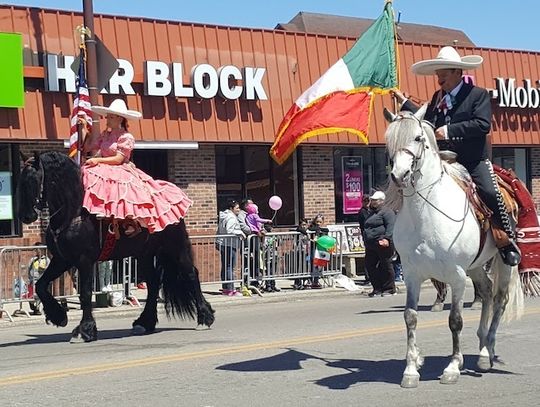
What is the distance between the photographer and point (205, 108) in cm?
2167

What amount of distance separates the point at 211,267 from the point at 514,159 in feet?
42.0

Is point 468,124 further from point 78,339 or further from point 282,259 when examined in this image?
point 282,259

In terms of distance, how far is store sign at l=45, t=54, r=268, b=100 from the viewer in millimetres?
19500

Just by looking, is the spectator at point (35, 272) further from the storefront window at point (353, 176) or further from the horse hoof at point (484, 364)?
the storefront window at point (353, 176)

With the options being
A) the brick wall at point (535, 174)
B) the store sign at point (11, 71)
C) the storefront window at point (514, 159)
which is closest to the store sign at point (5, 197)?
the store sign at point (11, 71)

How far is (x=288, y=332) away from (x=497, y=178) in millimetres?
4121

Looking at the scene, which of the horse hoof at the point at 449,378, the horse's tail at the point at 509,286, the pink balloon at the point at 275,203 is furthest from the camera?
the pink balloon at the point at 275,203

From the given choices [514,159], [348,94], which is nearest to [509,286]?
[348,94]

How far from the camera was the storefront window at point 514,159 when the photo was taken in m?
27.6

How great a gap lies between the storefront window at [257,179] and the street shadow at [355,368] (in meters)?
13.2

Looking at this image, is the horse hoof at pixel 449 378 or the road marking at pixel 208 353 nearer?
the horse hoof at pixel 449 378

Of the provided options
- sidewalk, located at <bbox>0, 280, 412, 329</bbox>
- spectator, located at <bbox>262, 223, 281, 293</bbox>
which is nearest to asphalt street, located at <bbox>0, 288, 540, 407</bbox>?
sidewalk, located at <bbox>0, 280, 412, 329</bbox>

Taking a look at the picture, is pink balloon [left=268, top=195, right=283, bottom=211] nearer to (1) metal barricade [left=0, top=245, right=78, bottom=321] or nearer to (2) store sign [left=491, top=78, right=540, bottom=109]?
(1) metal barricade [left=0, top=245, right=78, bottom=321]

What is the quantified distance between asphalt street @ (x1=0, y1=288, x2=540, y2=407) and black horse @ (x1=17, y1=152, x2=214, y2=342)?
33 centimetres
